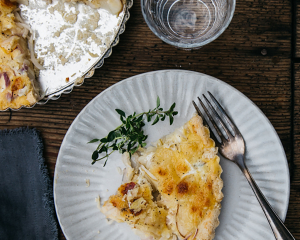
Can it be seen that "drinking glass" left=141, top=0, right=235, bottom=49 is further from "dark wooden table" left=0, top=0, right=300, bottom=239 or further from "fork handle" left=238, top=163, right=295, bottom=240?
"fork handle" left=238, top=163, right=295, bottom=240

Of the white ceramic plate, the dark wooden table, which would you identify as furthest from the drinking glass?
the white ceramic plate

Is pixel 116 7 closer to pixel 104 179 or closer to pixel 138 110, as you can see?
pixel 138 110

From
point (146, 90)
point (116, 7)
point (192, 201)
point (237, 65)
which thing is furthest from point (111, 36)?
point (192, 201)

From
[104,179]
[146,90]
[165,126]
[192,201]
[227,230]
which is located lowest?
[227,230]

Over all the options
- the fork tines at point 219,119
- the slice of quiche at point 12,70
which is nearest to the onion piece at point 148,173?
the fork tines at point 219,119

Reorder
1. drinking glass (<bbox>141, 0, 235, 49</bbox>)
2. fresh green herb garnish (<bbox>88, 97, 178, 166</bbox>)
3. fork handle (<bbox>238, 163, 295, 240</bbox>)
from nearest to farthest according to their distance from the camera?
fork handle (<bbox>238, 163, 295, 240</bbox>) → fresh green herb garnish (<bbox>88, 97, 178, 166</bbox>) → drinking glass (<bbox>141, 0, 235, 49</bbox>)

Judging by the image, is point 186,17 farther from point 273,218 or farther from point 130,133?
point 273,218

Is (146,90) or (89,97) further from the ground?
(146,90)
